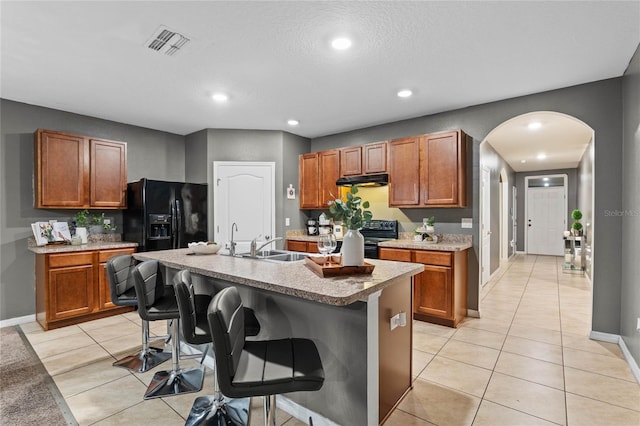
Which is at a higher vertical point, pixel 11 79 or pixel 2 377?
pixel 11 79

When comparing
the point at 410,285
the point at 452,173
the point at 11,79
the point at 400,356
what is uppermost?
the point at 11,79

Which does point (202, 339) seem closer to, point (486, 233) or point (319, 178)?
point (319, 178)

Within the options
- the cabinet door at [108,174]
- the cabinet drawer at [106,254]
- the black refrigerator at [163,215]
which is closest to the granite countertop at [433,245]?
the black refrigerator at [163,215]

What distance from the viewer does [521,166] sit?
29.0 feet

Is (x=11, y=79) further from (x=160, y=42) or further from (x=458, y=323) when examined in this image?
(x=458, y=323)

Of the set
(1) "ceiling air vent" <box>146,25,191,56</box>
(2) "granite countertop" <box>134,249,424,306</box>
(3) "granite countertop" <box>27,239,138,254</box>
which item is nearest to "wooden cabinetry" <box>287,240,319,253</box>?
(3) "granite countertop" <box>27,239,138,254</box>

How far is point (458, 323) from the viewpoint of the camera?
369 centimetres

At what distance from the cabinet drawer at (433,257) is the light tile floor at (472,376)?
28.7 inches

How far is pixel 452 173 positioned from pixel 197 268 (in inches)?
120

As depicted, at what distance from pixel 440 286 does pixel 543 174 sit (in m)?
7.96

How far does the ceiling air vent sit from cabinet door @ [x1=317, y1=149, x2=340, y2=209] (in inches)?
108

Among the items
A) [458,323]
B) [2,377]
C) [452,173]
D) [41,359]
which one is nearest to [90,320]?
[41,359]

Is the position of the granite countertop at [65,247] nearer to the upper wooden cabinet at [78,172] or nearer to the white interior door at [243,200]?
the upper wooden cabinet at [78,172]

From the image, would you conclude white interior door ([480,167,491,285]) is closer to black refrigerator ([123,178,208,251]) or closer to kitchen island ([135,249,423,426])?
kitchen island ([135,249,423,426])
